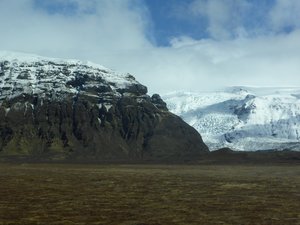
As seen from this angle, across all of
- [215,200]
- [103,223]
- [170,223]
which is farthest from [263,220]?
[215,200]

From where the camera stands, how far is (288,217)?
39781 mm

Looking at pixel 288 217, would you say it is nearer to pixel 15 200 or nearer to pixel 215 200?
pixel 215 200

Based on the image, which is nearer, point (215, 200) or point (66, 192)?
point (215, 200)

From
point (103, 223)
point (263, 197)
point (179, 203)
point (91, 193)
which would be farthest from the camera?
point (91, 193)

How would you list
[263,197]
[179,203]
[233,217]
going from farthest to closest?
[263,197], [179,203], [233,217]

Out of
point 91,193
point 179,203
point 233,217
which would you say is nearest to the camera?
point 233,217

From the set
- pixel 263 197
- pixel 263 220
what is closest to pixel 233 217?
pixel 263 220

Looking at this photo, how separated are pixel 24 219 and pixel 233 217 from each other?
45.5 feet

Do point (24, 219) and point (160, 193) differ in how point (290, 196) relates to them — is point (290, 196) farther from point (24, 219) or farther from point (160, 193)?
point (24, 219)

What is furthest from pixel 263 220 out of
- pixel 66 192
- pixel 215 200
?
pixel 66 192

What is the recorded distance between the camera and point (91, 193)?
195 ft

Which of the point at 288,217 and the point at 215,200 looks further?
A: the point at 215,200

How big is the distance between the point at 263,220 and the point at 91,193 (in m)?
25.2

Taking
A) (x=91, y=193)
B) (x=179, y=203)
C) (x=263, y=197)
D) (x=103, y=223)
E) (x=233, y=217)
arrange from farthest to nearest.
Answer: (x=91, y=193) < (x=263, y=197) < (x=179, y=203) < (x=233, y=217) < (x=103, y=223)
